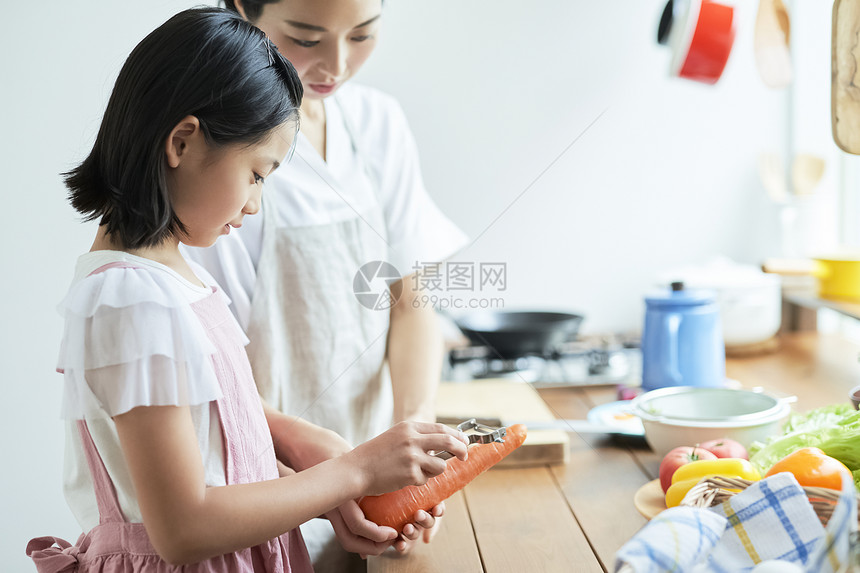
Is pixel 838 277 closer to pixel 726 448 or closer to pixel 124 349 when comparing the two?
pixel 726 448

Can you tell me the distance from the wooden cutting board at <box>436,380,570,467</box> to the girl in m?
0.39

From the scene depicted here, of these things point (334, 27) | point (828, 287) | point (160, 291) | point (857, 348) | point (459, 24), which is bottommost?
point (857, 348)

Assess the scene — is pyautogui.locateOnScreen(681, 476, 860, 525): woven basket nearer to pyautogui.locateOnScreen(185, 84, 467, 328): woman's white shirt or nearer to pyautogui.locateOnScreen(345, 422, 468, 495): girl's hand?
pyautogui.locateOnScreen(345, 422, 468, 495): girl's hand

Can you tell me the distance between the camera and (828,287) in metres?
1.75

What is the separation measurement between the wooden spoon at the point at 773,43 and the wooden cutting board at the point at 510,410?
704 millimetres

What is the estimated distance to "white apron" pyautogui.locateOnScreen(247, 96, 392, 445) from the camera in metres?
1.06

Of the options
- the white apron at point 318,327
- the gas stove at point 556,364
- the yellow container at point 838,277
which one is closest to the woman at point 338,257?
the white apron at point 318,327

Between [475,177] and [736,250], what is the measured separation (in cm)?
70

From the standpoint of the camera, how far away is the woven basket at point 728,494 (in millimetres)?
616

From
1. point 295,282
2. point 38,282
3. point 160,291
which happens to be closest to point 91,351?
point 160,291

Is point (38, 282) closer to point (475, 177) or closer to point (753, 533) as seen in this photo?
point (475, 177)

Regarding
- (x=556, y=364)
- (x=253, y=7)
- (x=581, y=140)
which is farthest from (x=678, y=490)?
(x=581, y=140)

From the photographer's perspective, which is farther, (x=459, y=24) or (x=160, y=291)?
(x=459, y=24)

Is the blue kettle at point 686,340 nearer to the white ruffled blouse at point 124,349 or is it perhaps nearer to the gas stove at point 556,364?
the gas stove at point 556,364
